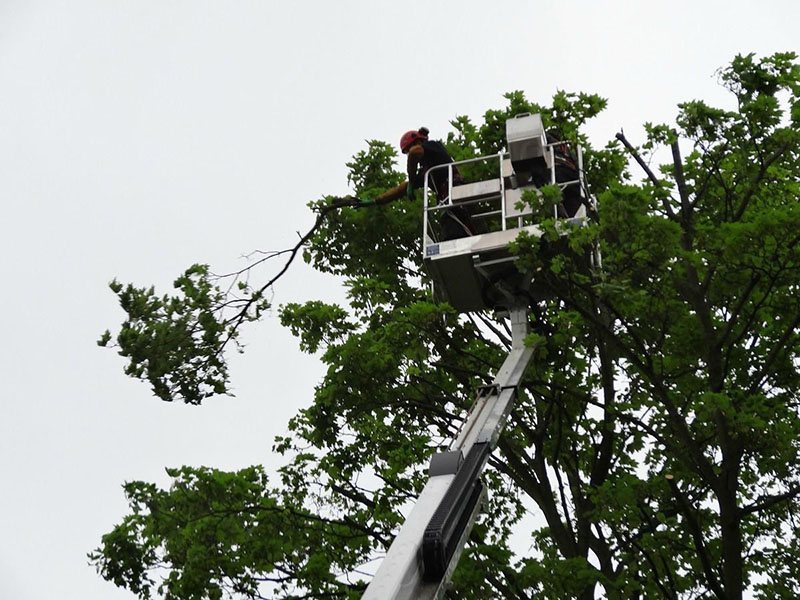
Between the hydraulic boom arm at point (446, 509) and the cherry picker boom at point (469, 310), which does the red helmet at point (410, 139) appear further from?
the hydraulic boom arm at point (446, 509)

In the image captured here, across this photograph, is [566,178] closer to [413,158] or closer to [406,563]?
[413,158]

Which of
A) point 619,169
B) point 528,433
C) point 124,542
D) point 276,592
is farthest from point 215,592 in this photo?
point 619,169

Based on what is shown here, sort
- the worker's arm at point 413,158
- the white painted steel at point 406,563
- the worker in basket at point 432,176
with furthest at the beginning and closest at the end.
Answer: the worker's arm at point 413,158 < the worker in basket at point 432,176 < the white painted steel at point 406,563

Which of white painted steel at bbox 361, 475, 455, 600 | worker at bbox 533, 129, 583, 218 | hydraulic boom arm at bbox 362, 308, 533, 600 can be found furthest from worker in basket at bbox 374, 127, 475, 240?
white painted steel at bbox 361, 475, 455, 600

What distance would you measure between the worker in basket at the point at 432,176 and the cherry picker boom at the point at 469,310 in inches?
5.2

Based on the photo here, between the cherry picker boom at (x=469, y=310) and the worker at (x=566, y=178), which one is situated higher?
the worker at (x=566, y=178)

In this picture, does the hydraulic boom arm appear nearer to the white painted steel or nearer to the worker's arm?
the white painted steel

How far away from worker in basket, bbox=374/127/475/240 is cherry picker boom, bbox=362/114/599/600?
13 cm

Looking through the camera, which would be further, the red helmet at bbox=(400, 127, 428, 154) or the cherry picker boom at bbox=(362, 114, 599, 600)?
the red helmet at bbox=(400, 127, 428, 154)

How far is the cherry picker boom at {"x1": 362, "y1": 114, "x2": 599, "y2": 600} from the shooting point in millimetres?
6637

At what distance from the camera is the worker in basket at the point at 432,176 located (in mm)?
11406

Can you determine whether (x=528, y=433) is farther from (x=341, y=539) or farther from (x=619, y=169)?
(x=619, y=169)

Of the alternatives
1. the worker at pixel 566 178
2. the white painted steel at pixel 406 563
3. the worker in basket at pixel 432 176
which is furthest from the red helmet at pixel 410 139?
the white painted steel at pixel 406 563

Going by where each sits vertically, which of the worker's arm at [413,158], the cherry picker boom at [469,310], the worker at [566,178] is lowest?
the cherry picker boom at [469,310]
